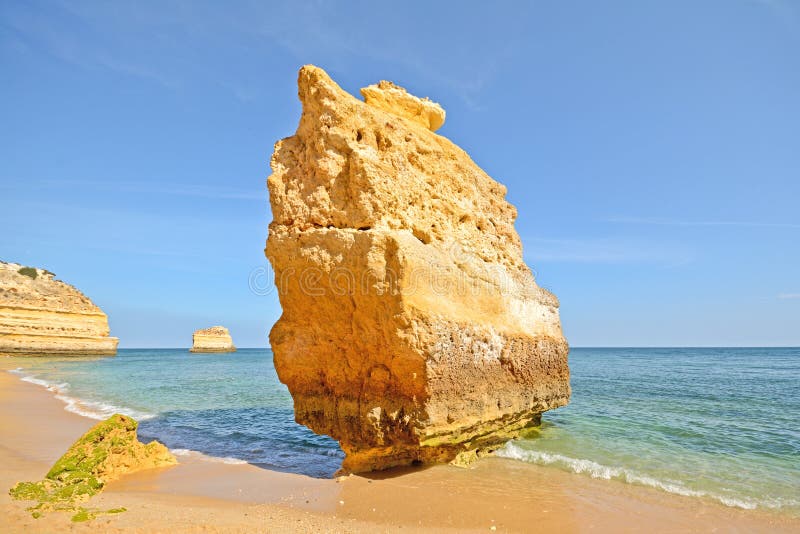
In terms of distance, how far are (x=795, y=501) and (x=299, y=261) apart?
7.51 metres

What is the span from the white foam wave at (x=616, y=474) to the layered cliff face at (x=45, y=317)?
42557 mm

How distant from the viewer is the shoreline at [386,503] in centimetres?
465

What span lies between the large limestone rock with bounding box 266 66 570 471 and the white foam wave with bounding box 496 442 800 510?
0.65 m

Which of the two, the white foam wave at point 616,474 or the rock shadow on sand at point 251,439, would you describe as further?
the rock shadow on sand at point 251,439

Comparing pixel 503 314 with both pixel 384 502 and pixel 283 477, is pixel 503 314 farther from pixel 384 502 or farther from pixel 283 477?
pixel 283 477

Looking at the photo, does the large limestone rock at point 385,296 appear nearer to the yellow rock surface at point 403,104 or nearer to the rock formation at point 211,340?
the yellow rock surface at point 403,104

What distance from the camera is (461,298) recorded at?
6738 millimetres

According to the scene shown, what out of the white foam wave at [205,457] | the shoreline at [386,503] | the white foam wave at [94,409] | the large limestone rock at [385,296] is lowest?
the white foam wave at [94,409]

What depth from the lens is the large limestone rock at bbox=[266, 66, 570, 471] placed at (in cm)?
591

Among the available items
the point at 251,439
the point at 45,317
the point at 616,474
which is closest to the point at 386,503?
the point at 616,474

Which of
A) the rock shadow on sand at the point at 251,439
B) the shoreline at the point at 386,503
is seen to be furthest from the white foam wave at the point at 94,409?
the shoreline at the point at 386,503

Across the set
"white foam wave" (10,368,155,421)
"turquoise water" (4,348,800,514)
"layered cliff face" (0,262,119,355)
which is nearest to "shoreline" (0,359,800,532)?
"turquoise water" (4,348,800,514)

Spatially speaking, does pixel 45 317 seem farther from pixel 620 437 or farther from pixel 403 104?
pixel 620 437

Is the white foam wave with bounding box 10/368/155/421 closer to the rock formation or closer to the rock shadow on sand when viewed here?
the rock shadow on sand
